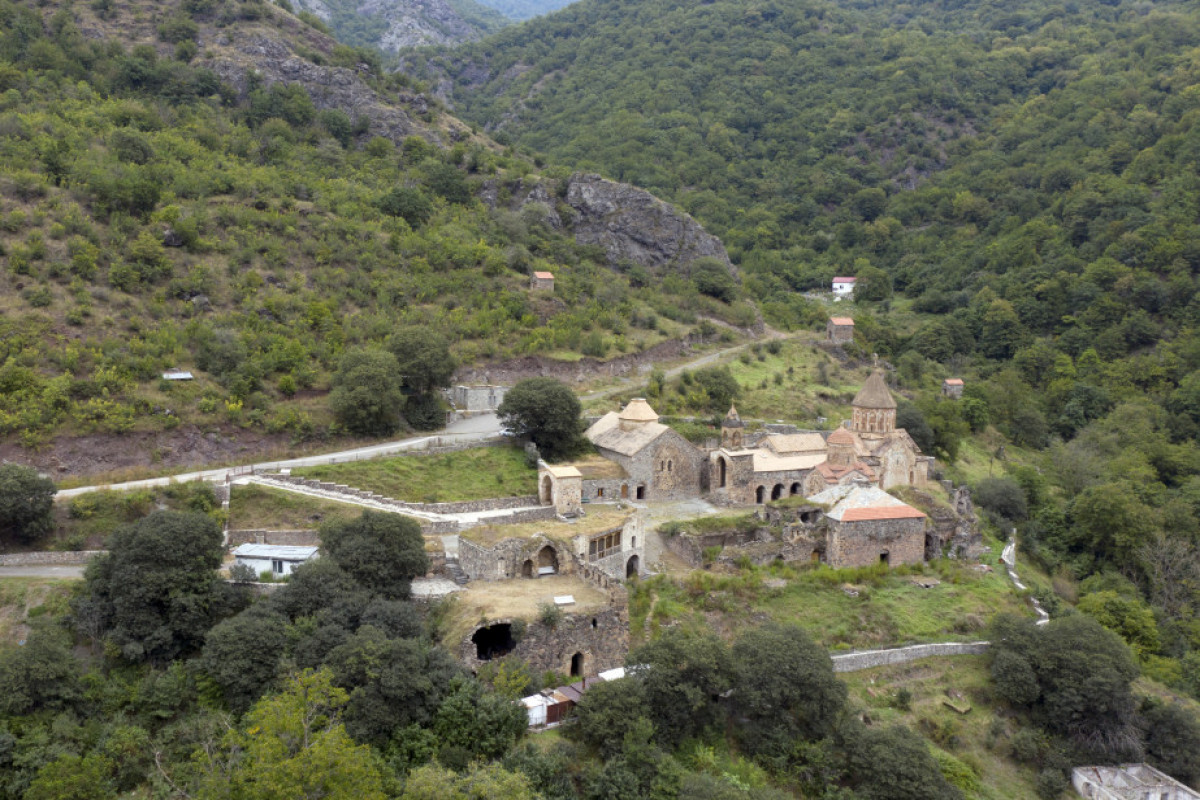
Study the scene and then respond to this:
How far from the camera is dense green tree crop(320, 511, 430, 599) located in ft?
85.6

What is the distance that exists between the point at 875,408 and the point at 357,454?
24099 millimetres

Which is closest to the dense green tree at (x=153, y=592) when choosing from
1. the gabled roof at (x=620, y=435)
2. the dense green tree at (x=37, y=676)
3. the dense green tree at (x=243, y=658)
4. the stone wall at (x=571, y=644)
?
the dense green tree at (x=37, y=676)

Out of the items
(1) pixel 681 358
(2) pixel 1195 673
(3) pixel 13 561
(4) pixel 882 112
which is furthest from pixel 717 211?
(3) pixel 13 561

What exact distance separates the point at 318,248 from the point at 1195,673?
48516 millimetres

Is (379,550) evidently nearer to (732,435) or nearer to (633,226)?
(732,435)

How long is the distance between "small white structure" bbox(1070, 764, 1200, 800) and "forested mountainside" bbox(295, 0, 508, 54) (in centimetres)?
12966

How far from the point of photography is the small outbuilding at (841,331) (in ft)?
213

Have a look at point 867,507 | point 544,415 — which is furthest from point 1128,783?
point 544,415

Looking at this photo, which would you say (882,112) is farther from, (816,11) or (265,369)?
(265,369)

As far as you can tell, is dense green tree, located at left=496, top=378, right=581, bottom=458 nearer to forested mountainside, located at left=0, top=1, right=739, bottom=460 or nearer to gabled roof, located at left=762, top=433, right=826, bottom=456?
forested mountainside, located at left=0, top=1, right=739, bottom=460

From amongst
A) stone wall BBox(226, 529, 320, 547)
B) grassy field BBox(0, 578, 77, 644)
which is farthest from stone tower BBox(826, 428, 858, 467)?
grassy field BBox(0, 578, 77, 644)

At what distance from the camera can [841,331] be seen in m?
65.2

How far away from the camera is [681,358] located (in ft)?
186

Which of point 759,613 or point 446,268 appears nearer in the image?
point 759,613
